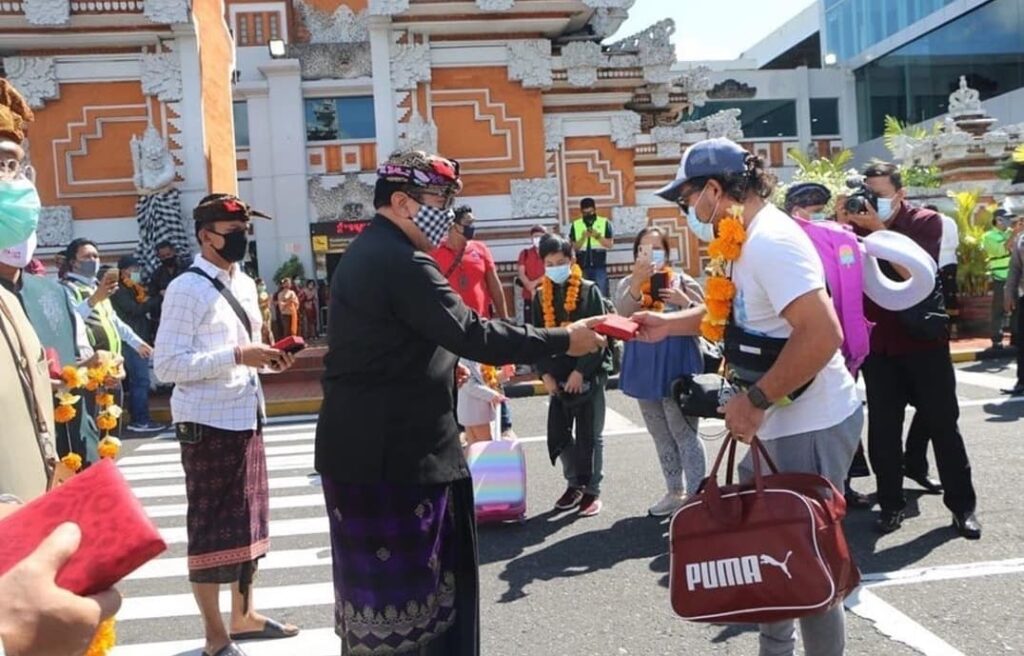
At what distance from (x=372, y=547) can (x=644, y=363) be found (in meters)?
3.10

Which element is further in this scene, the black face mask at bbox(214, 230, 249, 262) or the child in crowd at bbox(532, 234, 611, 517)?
the child in crowd at bbox(532, 234, 611, 517)

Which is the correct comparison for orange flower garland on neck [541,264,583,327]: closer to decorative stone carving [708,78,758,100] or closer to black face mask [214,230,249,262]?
black face mask [214,230,249,262]

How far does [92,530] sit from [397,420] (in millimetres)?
1495

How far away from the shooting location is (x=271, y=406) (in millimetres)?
11469

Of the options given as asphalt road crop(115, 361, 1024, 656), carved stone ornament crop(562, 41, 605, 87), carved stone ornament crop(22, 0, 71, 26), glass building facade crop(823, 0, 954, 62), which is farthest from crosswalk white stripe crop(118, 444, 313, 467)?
glass building facade crop(823, 0, 954, 62)

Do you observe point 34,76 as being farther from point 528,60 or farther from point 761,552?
point 761,552

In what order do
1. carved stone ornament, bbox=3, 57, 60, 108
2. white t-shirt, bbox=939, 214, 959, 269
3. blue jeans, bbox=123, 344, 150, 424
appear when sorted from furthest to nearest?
1. carved stone ornament, bbox=3, 57, 60, 108
2. white t-shirt, bbox=939, 214, 959, 269
3. blue jeans, bbox=123, 344, 150, 424

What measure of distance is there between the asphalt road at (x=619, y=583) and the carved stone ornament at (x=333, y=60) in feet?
40.3

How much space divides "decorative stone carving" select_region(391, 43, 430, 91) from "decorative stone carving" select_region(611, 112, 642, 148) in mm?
3567

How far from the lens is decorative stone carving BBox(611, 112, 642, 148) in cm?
1677

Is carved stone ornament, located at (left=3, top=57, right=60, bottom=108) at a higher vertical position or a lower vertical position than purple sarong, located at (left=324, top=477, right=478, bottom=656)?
higher

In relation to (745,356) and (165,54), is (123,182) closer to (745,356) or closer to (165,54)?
(165,54)

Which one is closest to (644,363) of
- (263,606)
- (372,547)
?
(263,606)

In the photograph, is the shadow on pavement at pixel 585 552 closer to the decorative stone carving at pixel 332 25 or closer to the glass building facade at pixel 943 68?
the decorative stone carving at pixel 332 25
